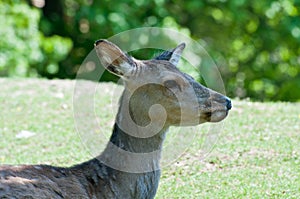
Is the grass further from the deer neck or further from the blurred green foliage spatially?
the blurred green foliage

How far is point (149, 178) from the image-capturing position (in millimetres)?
5617

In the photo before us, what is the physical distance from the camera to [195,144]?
8.41 meters

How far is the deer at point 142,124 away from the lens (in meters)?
5.50

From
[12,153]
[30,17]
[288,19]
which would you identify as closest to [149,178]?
[12,153]

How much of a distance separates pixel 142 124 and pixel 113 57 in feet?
2.20

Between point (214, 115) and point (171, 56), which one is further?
point (171, 56)

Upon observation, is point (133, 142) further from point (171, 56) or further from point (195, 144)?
point (195, 144)

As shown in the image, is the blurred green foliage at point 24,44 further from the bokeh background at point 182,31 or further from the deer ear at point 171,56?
the deer ear at point 171,56

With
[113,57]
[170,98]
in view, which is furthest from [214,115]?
[113,57]

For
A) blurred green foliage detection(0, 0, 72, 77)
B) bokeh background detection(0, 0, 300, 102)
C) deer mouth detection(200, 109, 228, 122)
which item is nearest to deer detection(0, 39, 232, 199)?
deer mouth detection(200, 109, 228, 122)

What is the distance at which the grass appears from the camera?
7180mm

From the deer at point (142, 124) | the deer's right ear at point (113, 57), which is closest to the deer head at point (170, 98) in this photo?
the deer at point (142, 124)

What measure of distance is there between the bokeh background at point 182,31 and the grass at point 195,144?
4014 millimetres

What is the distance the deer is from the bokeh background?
8632 millimetres
